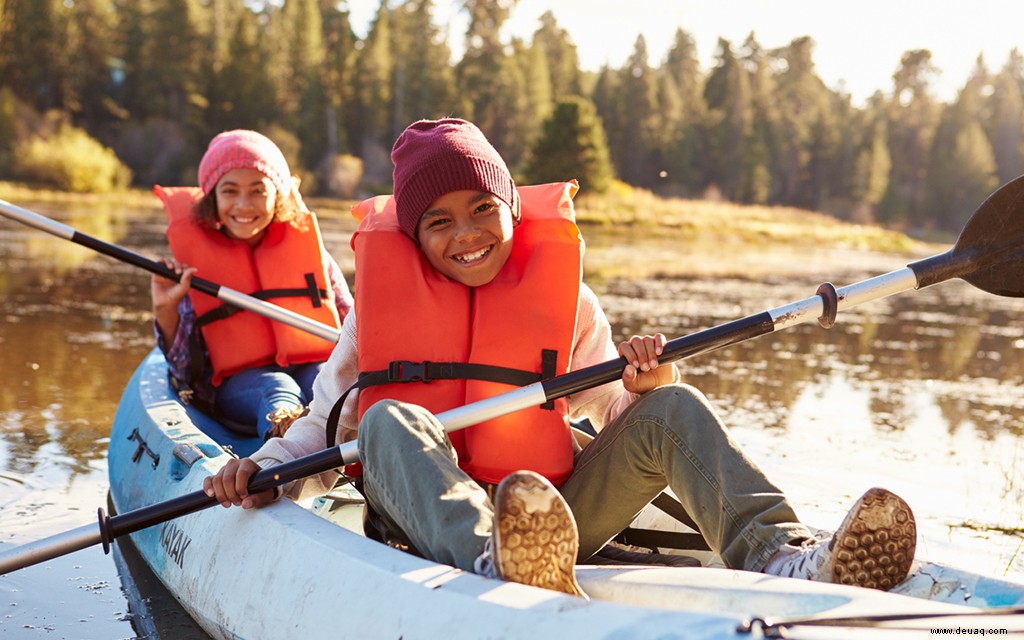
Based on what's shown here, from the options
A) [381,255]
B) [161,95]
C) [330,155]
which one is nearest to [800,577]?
[381,255]

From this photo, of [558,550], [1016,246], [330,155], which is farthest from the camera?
[330,155]

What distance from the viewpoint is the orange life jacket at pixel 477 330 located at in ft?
7.66

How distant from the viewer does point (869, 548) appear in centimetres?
180

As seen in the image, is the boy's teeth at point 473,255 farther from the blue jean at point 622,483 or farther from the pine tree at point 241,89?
the pine tree at point 241,89

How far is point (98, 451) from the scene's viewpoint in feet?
13.3

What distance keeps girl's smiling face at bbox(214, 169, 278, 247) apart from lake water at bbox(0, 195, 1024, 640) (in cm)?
98

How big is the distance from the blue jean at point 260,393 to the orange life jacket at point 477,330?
1072 mm

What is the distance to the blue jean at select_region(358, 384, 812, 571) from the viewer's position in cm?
187

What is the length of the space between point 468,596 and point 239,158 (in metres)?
2.44

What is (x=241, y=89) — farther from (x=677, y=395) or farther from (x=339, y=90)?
(x=677, y=395)

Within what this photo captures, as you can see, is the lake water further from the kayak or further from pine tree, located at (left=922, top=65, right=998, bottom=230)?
pine tree, located at (left=922, top=65, right=998, bottom=230)

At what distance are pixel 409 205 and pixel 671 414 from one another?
74 cm

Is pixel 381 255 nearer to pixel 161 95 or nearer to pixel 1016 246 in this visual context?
pixel 1016 246

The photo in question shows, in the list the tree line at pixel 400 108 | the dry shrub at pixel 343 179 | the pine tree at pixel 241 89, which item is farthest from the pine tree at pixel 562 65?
the dry shrub at pixel 343 179
